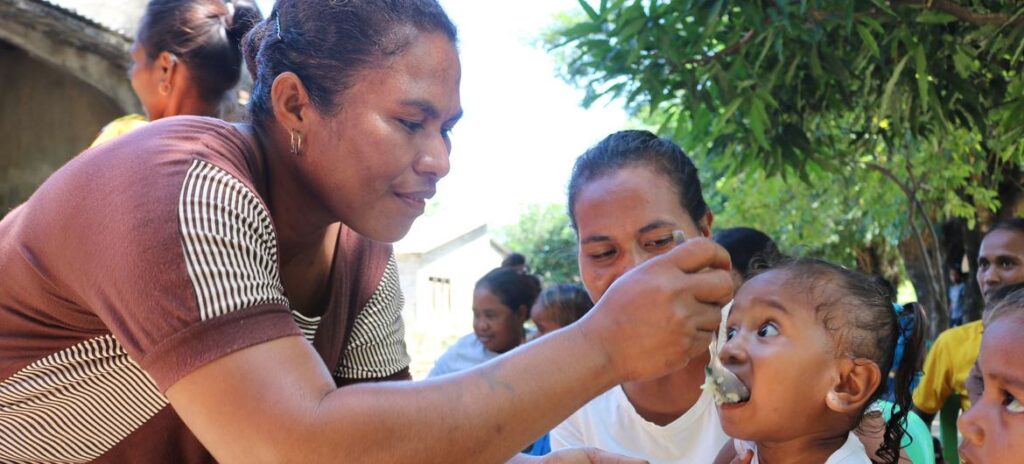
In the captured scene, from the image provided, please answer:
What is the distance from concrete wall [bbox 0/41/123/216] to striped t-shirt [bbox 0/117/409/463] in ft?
15.1

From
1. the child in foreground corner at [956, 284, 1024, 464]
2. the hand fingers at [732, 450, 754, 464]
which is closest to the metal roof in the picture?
the hand fingers at [732, 450, 754, 464]

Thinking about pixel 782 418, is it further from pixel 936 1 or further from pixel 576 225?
pixel 936 1

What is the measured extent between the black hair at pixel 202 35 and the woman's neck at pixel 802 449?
182cm

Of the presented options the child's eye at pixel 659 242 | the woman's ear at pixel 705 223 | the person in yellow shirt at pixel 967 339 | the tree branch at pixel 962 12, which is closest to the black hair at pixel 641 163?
the woman's ear at pixel 705 223

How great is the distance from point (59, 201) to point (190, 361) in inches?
15.0

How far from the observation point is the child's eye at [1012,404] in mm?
1798

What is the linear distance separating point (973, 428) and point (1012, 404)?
0.08 m

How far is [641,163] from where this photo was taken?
2617mm

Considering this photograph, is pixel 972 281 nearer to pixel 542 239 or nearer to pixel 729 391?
pixel 729 391

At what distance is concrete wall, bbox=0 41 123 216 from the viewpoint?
6.01m

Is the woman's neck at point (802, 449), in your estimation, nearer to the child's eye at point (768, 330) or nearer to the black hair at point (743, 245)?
the child's eye at point (768, 330)

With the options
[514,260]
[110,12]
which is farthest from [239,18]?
[514,260]

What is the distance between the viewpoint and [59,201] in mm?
1483

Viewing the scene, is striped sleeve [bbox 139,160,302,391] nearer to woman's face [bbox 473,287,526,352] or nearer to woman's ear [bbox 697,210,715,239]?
woman's ear [bbox 697,210,715,239]
